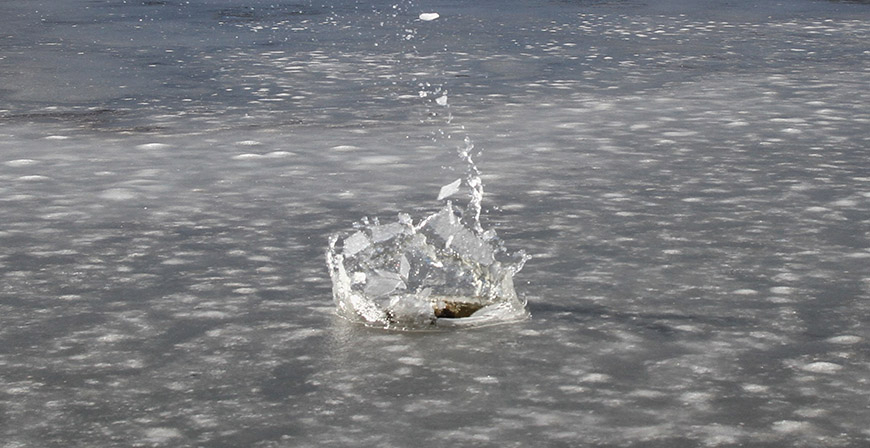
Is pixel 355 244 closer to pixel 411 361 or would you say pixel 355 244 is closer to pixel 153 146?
pixel 411 361

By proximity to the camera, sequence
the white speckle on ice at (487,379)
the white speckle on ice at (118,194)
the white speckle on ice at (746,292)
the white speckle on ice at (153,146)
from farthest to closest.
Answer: the white speckle on ice at (153,146) → the white speckle on ice at (118,194) → the white speckle on ice at (746,292) → the white speckle on ice at (487,379)

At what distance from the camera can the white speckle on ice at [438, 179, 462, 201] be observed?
252 cm

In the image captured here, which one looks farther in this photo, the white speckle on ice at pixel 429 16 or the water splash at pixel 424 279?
the white speckle on ice at pixel 429 16

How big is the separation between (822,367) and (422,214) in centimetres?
96

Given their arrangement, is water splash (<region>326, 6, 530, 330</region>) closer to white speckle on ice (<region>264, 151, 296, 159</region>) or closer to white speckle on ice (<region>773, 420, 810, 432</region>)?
white speckle on ice (<region>773, 420, 810, 432</region>)

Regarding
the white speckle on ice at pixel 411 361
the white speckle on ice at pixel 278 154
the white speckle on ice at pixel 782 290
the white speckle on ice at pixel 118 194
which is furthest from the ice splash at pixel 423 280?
the white speckle on ice at pixel 278 154

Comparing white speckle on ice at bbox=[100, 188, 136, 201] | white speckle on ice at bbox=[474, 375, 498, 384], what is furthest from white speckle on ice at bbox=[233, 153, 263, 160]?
white speckle on ice at bbox=[474, 375, 498, 384]

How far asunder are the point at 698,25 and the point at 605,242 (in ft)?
11.6

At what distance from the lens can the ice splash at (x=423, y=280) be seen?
178 cm

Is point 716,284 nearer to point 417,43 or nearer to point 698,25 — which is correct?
point 417,43

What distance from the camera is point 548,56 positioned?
4.57 metres

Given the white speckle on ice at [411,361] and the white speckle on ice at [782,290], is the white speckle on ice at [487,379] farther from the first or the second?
the white speckle on ice at [782,290]

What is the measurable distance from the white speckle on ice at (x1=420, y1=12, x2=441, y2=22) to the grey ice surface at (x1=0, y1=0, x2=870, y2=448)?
108 centimetres

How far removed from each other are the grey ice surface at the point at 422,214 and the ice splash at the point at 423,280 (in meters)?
0.05
